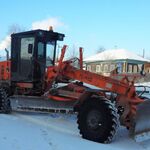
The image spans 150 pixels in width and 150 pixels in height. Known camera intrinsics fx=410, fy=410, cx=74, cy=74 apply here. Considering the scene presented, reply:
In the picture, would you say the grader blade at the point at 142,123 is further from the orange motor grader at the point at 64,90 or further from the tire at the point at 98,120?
the tire at the point at 98,120

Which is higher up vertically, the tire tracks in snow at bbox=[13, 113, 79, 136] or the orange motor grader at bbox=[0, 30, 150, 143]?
the orange motor grader at bbox=[0, 30, 150, 143]

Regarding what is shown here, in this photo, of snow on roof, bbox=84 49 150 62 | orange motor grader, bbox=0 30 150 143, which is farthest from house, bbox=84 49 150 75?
orange motor grader, bbox=0 30 150 143

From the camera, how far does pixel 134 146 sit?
9750 mm

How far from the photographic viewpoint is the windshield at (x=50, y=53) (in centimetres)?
1364

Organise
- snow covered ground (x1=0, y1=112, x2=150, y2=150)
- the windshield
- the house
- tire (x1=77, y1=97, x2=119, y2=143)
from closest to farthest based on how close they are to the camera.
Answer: snow covered ground (x1=0, y1=112, x2=150, y2=150)
tire (x1=77, y1=97, x2=119, y2=143)
the windshield
the house

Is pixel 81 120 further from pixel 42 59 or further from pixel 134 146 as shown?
pixel 42 59

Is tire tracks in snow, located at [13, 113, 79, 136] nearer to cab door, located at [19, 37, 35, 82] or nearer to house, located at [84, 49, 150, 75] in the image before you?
cab door, located at [19, 37, 35, 82]

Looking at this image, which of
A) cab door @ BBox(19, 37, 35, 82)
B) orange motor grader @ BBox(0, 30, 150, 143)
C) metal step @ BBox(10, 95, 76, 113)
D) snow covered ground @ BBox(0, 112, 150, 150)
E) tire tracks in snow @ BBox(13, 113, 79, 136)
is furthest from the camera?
cab door @ BBox(19, 37, 35, 82)

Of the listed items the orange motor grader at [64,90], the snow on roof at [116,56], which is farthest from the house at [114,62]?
the orange motor grader at [64,90]

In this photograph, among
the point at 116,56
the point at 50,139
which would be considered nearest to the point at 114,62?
the point at 116,56

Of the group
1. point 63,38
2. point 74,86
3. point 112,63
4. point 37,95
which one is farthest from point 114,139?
point 112,63

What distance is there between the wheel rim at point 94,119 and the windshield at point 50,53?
12.4 ft

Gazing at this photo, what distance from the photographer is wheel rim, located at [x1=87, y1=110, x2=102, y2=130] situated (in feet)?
32.9

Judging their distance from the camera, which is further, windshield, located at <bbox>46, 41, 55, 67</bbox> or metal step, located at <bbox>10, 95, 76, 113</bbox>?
windshield, located at <bbox>46, 41, 55, 67</bbox>
